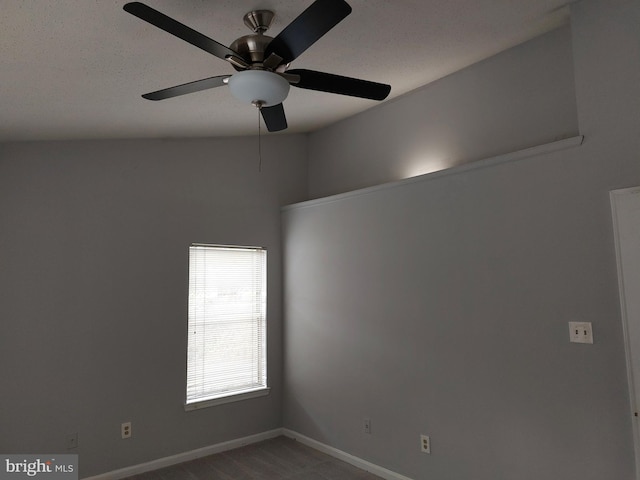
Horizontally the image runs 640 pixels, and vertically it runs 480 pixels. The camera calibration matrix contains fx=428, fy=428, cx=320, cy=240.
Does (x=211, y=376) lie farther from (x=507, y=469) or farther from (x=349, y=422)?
(x=507, y=469)

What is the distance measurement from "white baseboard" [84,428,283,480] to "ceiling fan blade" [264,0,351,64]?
3.39 meters

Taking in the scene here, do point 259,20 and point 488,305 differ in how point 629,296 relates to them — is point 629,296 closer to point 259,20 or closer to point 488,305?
→ point 488,305

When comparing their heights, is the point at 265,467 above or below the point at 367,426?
below

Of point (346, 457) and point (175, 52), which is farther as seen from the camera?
point (346, 457)

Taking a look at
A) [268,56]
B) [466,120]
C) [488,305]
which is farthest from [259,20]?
[488,305]

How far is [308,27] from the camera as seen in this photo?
1576 millimetres

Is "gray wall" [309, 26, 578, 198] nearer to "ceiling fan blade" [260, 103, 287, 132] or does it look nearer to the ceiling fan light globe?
"ceiling fan blade" [260, 103, 287, 132]

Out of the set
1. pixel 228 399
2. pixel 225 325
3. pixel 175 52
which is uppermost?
pixel 175 52

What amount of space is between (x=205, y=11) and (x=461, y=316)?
2407 mm

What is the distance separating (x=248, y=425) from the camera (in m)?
4.19

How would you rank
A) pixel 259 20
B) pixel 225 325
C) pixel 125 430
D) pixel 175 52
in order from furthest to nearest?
pixel 225 325 → pixel 125 430 → pixel 175 52 → pixel 259 20

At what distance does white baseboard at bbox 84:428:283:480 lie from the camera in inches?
135

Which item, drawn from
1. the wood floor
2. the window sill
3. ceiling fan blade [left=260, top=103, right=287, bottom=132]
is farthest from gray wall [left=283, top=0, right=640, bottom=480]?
ceiling fan blade [left=260, top=103, right=287, bottom=132]

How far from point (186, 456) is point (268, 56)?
11.3ft
